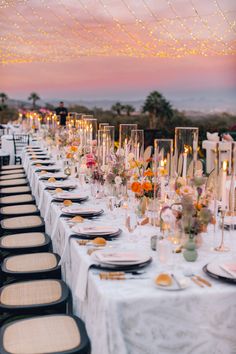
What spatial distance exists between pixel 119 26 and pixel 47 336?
6.69 metres

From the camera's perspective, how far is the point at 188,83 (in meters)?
16.8

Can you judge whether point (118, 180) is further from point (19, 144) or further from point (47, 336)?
point (19, 144)

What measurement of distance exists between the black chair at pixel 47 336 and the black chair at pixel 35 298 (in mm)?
136

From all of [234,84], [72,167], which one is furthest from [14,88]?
[72,167]

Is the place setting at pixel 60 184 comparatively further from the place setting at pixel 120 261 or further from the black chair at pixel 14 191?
the place setting at pixel 120 261

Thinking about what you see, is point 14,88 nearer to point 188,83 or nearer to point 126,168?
point 188,83

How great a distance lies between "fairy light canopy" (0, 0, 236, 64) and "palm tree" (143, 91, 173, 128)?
597 centimetres

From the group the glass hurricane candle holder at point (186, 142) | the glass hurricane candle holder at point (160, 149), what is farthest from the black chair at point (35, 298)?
the glass hurricane candle holder at point (186, 142)

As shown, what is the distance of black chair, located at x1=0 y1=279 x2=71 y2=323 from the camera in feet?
7.99

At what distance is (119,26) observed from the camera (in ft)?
26.6

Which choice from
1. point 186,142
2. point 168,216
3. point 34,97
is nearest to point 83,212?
point 168,216

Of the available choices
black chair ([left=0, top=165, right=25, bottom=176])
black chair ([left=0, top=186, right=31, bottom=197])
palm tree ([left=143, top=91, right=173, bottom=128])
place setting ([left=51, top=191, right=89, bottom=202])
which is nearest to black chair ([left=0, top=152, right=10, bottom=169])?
black chair ([left=0, top=165, right=25, bottom=176])

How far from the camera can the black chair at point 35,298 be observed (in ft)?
7.99

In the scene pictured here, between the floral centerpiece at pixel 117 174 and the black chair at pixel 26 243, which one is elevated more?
the floral centerpiece at pixel 117 174
